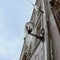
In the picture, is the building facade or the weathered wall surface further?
the weathered wall surface

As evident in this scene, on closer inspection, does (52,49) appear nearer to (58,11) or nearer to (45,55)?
(45,55)

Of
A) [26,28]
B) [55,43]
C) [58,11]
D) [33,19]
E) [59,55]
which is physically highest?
[33,19]

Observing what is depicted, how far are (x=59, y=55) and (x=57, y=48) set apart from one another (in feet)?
0.80

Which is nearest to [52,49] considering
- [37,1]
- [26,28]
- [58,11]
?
[58,11]

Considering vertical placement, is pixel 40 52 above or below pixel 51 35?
below

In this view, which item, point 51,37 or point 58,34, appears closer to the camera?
point 58,34

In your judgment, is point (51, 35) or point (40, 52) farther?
point (40, 52)

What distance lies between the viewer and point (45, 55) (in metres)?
5.44

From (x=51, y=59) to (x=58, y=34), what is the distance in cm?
59

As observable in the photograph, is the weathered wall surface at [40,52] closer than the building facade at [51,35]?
No

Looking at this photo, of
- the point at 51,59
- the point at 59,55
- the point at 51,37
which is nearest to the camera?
the point at 59,55

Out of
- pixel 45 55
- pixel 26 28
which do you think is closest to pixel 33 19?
pixel 26 28

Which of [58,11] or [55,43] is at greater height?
[58,11]

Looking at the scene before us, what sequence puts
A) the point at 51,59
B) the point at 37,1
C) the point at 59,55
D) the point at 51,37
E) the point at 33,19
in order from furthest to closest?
the point at 33,19 < the point at 37,1 < the point at 51,37 < the point at 51,59 < the point at 59,55
